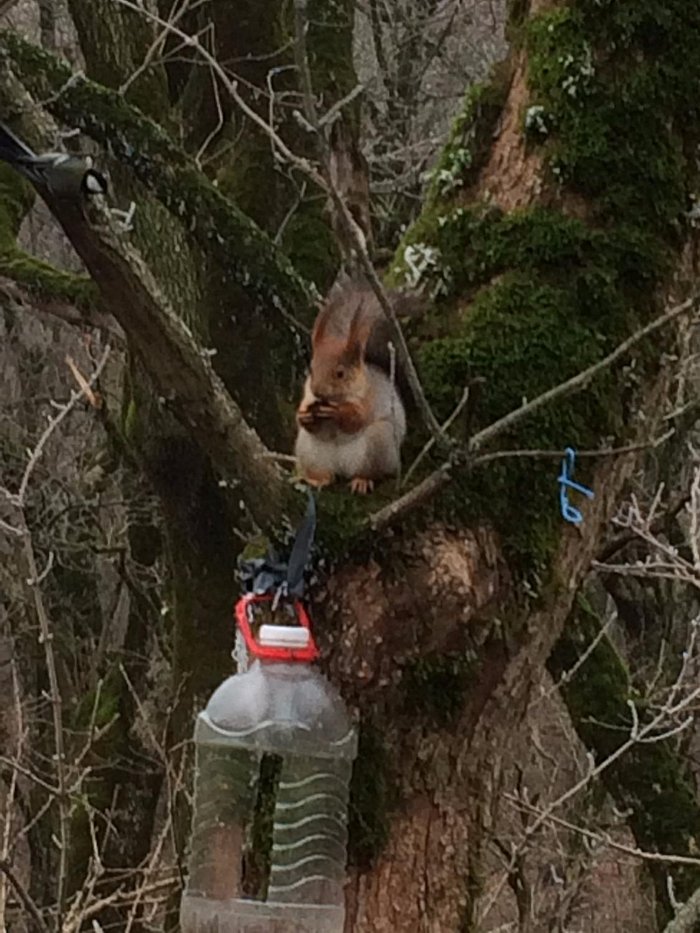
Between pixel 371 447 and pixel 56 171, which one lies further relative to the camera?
pixel 371 447

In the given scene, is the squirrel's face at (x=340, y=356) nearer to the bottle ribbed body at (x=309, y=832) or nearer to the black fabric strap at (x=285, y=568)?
the black fabric strap at (x=285, y=568)

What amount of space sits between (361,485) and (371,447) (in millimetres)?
67

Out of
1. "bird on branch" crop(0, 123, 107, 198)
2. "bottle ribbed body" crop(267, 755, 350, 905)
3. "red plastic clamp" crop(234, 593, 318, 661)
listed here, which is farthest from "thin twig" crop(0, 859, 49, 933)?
"bird on branch" crop(0, 123, 107, 198)

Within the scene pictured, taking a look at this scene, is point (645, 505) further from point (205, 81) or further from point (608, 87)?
point (608, 87)

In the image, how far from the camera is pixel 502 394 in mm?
2596

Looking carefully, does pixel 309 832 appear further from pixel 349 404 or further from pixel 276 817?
pixel 349 404

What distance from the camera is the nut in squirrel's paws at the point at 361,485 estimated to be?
2.52 meters

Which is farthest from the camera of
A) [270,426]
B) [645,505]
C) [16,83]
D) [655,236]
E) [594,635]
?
[645,505]

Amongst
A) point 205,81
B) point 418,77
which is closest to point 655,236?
point 205,81

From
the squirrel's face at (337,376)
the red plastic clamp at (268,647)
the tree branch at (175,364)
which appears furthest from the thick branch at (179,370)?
the squirrel's face at (337,376)

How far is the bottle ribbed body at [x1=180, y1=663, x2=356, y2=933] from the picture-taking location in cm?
246

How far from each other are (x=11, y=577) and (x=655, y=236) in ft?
20.5

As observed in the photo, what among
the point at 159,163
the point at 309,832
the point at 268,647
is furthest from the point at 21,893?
the point at 159,163

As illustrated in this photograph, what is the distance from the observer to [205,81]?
213 inches
